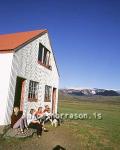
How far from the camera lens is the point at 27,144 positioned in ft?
33.2

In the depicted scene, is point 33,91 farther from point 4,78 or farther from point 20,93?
point 4,78

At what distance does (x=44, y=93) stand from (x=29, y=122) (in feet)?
21.1

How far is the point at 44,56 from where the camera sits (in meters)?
19.7

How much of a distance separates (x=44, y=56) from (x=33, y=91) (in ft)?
12.9

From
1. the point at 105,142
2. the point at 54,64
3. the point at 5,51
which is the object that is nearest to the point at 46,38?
the point at 54,64

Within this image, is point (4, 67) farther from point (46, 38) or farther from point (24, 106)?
point (46, 38)

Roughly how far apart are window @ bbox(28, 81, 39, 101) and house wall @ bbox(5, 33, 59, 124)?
326 mm

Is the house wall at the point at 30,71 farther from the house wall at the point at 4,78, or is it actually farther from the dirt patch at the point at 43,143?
the dirt patch at the point at 43,143

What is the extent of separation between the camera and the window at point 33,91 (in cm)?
1669

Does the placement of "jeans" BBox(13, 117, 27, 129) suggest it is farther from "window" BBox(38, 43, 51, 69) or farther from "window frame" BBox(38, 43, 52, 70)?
"window" BBox(38, 43, 51, 69)

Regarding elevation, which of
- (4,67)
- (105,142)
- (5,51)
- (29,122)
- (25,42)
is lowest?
(105,142)

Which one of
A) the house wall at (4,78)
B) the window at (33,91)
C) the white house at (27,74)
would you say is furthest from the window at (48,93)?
the house wall at (4,78)

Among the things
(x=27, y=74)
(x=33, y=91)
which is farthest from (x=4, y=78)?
(x=33, y=91)

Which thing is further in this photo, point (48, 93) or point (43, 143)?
point (48, 93)
